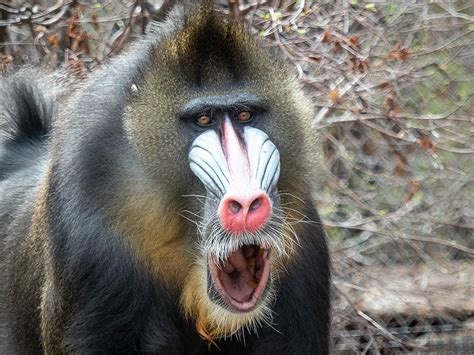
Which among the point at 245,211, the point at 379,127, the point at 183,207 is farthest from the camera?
the point at 379,127

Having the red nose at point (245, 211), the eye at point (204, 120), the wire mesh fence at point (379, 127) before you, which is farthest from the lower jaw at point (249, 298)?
the wire mesh fence at point (379, 127)

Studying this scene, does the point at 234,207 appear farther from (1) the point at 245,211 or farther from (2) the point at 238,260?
(2) the point at 238,260

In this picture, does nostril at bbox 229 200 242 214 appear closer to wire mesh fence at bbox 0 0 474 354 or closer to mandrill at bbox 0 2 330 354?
mandrill at bbox 0 2 330 354

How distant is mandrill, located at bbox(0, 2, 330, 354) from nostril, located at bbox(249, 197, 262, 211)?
37 millimetres

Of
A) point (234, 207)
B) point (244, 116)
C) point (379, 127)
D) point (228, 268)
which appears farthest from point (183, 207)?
point (379, 127)

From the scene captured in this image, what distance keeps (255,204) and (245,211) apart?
0.16 feet

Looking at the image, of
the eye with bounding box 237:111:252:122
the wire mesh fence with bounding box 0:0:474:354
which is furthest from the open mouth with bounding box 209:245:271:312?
the wire mesh fence with bounding box 0:0:474:354

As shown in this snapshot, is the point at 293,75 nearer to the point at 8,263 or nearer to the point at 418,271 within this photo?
the point at 8,263

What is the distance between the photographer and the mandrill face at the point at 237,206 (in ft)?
11.2

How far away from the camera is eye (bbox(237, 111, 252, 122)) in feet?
12.6

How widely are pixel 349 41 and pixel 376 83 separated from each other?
20.1 inches

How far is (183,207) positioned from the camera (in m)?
3.92

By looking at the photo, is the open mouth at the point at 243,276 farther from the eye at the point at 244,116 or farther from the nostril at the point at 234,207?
the eye at the point at 244,116

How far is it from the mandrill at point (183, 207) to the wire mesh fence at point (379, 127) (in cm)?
134
